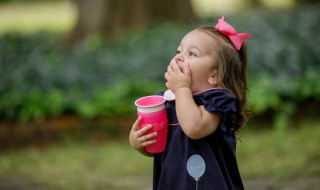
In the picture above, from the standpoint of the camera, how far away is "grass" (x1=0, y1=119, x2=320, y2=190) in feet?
14.6

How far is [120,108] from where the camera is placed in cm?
550

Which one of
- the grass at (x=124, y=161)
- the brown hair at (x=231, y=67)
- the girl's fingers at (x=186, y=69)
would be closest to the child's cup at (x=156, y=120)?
the girl's fingers at (x=186, y=69)

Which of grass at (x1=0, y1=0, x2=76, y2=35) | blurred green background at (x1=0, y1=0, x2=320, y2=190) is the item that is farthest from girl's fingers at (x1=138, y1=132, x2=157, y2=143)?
grass at (x1=0, y1=0, x2=76, y2=35)

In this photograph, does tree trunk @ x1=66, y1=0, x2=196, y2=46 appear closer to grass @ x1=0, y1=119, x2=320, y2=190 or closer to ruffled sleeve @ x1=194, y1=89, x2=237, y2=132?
Result: grass @ x1=0, y1=119, x2=320, y2=190

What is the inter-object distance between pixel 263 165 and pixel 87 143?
187cm

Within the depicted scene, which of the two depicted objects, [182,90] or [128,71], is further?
[128,71]

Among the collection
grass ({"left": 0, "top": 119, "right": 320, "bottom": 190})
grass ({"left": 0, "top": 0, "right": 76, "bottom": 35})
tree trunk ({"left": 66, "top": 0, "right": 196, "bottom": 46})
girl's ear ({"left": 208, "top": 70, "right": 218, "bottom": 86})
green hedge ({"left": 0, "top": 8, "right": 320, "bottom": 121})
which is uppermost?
girl's ear ({"left": 208, "top": 70, "right": 218, "bottom": 86})

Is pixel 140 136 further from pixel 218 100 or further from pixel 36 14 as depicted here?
pixel 36 14

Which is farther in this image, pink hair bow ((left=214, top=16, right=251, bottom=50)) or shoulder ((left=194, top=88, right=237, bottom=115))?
pink hair bow ((left=214, top=16, right=251, bottom=50))

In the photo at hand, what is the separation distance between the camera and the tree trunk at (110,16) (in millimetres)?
8000

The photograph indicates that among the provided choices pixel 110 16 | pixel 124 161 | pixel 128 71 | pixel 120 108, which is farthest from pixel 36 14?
pixel 124 161

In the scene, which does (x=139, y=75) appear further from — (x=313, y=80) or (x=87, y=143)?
(x=313, y=80)

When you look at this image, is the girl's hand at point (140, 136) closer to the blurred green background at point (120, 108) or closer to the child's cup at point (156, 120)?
the child's cup at point (156, 120)

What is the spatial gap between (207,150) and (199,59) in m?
0.44
